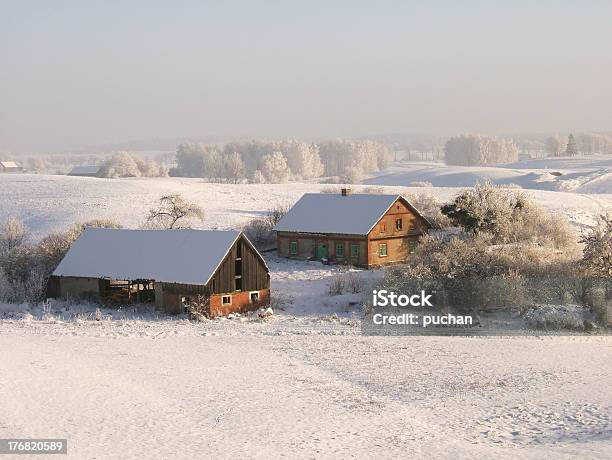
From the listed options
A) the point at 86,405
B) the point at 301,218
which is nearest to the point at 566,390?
the point at 86,405

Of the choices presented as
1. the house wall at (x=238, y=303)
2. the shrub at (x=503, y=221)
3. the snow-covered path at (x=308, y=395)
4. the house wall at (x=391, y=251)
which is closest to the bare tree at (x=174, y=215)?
the house wall at (x=391, y=251)

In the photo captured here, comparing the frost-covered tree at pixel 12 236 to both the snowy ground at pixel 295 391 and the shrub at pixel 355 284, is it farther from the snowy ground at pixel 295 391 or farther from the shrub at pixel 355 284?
the shrub at pixel 355 284

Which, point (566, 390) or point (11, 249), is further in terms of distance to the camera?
point (11, 249)

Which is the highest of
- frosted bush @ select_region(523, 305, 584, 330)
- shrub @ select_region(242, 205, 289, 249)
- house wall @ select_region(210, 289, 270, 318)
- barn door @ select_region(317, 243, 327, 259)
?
shrub @ select_region(242, 205, 289, 249)

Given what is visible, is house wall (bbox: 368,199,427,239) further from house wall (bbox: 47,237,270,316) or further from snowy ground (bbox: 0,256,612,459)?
snowy ground (bbox: 0,256,612,459)

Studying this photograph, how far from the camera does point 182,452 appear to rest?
1981cm

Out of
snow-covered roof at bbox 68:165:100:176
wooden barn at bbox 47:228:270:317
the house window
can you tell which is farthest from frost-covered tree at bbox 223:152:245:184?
the house window

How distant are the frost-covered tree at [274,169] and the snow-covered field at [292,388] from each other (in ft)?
373

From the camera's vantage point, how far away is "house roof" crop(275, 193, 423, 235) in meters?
53.7

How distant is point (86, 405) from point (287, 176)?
455 ft

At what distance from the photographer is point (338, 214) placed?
2191 inches

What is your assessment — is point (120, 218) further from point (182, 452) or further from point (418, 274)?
point (182, 452)

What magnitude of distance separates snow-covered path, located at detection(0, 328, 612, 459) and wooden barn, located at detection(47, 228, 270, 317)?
5574 millimetres

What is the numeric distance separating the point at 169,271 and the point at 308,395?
Answer: 703 inches
